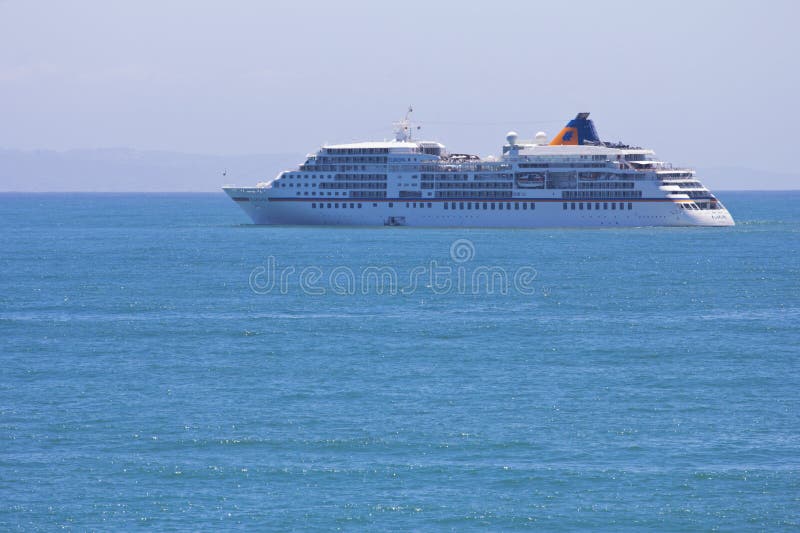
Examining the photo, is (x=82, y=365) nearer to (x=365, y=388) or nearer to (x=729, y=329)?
(x=365, y=388)

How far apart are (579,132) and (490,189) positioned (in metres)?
14.0

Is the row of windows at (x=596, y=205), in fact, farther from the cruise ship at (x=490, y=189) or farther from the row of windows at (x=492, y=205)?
the row of windows at (x=492, y=205)

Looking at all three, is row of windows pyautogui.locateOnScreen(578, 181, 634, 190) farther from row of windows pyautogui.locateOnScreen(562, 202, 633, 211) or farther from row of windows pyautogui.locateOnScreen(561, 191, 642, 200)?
row of windows pyautogui.locateOnScreen(562, 202, 633, 211)

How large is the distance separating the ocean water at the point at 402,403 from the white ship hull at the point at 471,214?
133 ft

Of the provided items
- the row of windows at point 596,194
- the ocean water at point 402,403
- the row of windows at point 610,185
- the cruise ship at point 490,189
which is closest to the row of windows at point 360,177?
the cruise ship at point 490,189

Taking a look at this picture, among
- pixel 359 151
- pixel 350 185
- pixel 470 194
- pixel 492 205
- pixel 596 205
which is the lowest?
pixel 492 205

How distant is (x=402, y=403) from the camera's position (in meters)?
36.5

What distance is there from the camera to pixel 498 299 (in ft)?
209

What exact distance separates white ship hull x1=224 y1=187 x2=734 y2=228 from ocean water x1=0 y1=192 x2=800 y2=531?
40.5 m

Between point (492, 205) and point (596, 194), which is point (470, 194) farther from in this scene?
point (596, 194)

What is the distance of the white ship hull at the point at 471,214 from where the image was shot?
114 m

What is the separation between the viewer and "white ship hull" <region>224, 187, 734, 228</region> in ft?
374

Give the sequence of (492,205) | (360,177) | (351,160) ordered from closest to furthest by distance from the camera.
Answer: (492,205), (360,177), (351,160)

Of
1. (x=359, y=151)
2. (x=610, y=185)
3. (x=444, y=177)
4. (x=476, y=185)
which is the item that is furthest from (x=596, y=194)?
(x=359, y=151)
